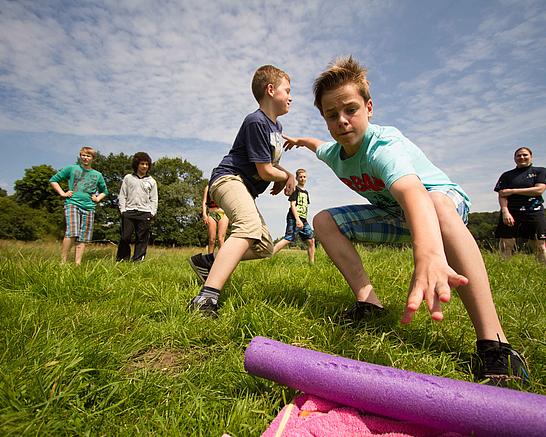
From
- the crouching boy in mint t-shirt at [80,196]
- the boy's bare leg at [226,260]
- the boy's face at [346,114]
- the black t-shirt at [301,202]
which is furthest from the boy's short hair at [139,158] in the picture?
the boy's face at [346,114]

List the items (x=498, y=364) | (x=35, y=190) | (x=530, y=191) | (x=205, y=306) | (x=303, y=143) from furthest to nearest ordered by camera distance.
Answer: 1. (x=35, y=190)
2. (x=530, y=191)
3. (x=303, y=143)
4. (x=205, y=306)
5. (x=498, y=364)

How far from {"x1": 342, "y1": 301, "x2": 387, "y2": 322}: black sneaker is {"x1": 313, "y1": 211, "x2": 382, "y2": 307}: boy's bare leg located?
0.10ft

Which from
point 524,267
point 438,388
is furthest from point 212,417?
point 524,267

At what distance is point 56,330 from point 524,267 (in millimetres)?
5065

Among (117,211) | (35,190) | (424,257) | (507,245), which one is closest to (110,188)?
(117,211)

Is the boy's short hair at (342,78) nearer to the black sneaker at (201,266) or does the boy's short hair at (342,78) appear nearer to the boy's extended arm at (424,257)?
the boy's extended arm at (424,257)

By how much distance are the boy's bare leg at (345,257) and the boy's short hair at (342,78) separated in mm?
916

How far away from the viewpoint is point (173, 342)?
2.01 meters

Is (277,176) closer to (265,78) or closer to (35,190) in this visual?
(265,78)

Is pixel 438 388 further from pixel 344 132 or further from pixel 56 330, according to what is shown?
pixel 56 330

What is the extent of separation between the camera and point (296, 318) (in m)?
2.28

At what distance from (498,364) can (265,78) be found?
2.75 meters

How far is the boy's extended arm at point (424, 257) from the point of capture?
1084 millimetres

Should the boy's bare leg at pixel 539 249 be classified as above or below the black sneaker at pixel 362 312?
above
